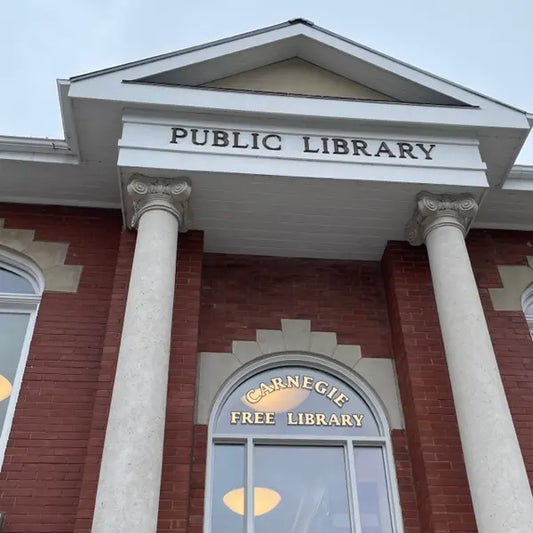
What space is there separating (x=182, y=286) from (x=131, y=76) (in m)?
2.50

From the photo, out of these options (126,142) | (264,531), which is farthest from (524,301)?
(126,142)

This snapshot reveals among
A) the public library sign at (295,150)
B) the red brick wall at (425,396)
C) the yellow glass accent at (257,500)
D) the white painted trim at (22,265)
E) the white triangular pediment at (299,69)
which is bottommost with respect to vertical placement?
the yellow glass accent at (257,500)

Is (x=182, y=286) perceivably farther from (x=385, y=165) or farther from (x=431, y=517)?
(x=431, y=517)

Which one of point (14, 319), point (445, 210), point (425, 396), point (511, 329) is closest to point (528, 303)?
point (511, 329)

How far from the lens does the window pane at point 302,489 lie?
22.8 feet

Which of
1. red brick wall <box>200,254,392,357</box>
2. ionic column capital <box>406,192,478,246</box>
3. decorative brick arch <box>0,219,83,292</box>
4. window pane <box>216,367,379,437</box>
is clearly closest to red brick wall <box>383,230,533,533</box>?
red brick wall <box>200,254,392,357</box>

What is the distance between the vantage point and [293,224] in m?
8.43

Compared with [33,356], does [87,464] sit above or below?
below

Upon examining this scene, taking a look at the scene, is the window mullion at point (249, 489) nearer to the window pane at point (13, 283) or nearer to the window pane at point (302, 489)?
the window pane at point (302, 489)

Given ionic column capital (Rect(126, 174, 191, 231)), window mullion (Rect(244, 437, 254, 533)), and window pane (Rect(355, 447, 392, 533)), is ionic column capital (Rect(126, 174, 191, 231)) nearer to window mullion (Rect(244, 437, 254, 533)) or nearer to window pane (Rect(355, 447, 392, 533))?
window mullion (Rect(244, 437, 254, 533))

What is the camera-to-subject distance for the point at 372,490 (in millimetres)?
7285

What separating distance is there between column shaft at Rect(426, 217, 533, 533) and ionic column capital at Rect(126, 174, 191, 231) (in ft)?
9.49

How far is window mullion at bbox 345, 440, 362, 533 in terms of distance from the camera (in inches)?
275

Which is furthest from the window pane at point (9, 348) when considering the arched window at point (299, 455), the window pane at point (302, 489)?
the window pane at point (302, 489)
